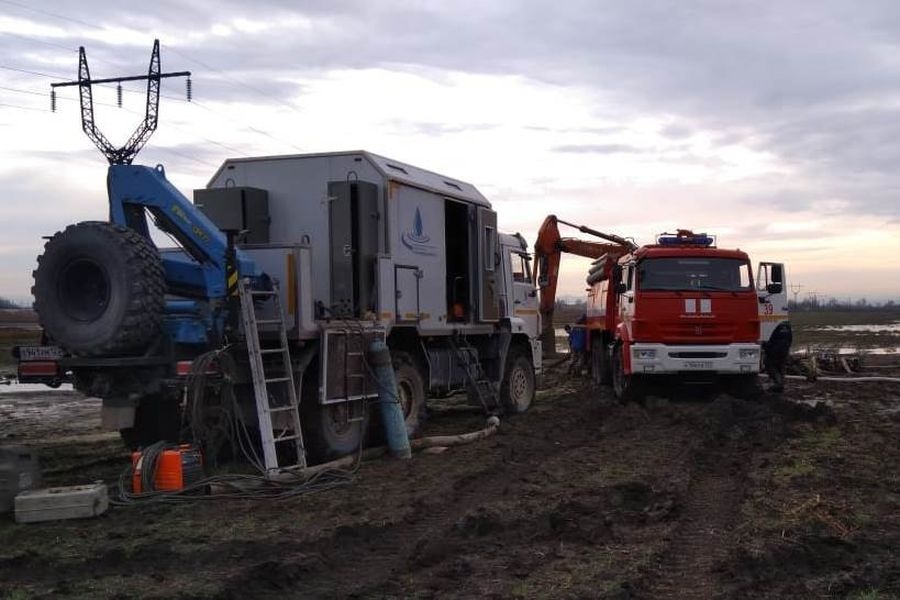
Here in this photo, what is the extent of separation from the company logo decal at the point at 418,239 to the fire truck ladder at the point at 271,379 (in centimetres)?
275

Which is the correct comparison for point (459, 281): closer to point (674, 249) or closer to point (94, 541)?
point (674, 249)

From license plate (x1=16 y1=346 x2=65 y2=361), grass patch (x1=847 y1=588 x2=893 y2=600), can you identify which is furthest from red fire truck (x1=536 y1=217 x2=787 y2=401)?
grass patch (x1=847 y1=588 x2=893 y2=600)

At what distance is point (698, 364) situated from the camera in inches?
624

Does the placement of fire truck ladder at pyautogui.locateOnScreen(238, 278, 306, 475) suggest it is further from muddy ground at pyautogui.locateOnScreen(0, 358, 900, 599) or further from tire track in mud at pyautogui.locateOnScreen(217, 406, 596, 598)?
tire track in mud at pyautogui.locateOnScreen(217, 406, 596, 598)

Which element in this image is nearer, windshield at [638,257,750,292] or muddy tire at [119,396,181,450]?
muddy tire at [119,396,181,450]

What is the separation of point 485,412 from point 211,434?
620 centimetres

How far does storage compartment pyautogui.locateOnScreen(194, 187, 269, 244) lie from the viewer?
12.1m

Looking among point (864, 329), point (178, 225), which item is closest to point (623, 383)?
point (178, 225)

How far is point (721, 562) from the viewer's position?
6367 mm

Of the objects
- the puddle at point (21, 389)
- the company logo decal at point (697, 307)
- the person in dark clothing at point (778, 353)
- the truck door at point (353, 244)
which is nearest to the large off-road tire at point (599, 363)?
the person in dark clothing at point (778, 353)

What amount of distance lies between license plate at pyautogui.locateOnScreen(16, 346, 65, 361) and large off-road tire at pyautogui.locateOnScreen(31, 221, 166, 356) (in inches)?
4.6

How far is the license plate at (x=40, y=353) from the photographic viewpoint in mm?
9531

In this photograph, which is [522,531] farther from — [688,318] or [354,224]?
[688,318]

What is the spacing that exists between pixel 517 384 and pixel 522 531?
8867 mm
